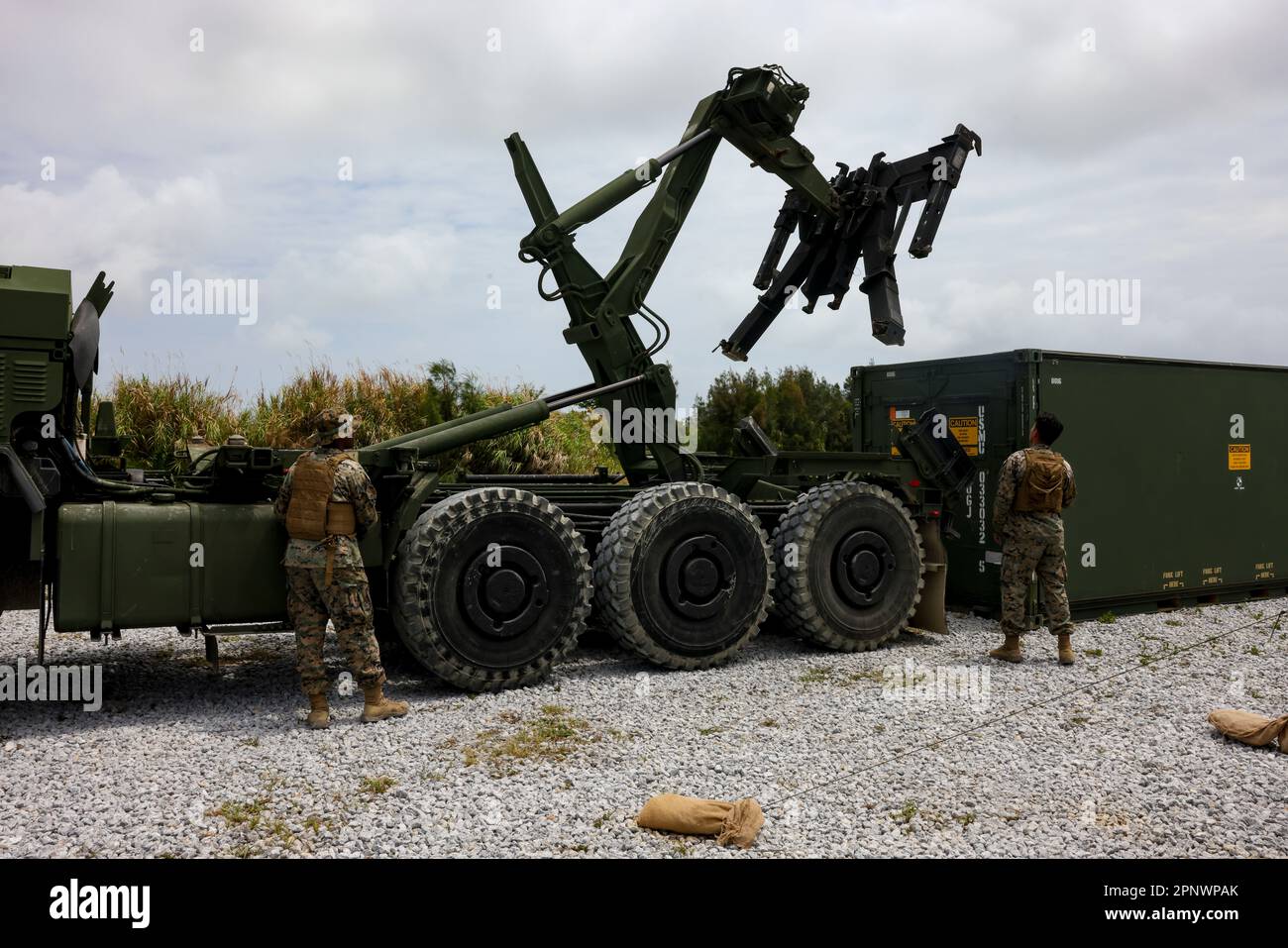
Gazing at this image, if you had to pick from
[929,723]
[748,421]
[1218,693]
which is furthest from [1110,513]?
[929,723]

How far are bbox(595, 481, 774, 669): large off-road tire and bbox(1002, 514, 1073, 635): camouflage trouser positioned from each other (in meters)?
2.01

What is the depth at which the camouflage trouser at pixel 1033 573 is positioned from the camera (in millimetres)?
8430

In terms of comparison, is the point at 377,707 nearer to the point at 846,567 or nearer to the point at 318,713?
the point at 318,713

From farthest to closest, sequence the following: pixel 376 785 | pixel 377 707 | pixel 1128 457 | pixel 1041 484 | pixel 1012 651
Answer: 1. pixel 1128 457
2. pixel 1012 651
3. pixel 1041 484
4. pixel 377 707
5. pixel 376 785

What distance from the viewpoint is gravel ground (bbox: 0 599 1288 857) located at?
4.71 meters

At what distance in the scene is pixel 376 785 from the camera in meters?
5.30

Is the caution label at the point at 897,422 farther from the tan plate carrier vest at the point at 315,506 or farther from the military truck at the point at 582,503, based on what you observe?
the tan plate carrier vest at the point at 315,506

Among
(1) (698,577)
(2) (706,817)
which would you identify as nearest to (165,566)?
(1) (698,577)

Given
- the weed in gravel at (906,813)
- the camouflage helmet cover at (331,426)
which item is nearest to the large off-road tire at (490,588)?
the camouflage helmet cover at (331,426)

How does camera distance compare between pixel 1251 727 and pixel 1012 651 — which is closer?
pixel 1251 727

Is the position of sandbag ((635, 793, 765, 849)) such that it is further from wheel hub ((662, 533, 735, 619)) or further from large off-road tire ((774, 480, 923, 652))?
large off-road tire ((774, 480, 923, 652))

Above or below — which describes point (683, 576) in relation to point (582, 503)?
below

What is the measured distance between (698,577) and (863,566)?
1683mm

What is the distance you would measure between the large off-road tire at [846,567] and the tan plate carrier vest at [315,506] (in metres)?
3.74
